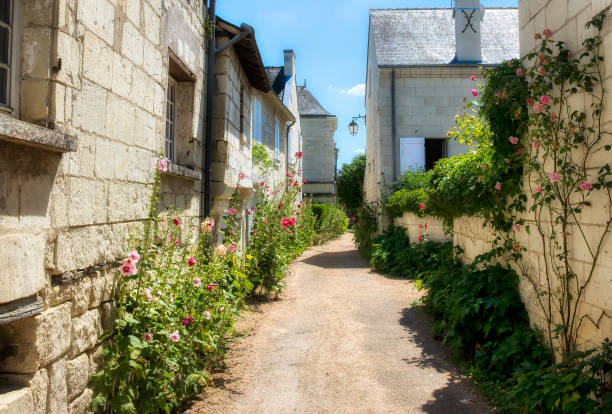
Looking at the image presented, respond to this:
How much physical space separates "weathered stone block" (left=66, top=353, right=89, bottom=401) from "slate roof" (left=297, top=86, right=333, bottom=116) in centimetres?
2251

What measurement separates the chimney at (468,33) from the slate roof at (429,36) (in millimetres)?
252

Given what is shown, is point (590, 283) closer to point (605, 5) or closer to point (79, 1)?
point (605, 5)

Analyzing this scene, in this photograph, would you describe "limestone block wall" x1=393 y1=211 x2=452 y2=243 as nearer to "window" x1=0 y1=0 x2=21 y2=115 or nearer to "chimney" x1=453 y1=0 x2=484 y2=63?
"chimney" x1=453 y1=0 x2=484 y2=63

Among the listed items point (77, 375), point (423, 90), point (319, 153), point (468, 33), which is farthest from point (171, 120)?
point (319, 153)

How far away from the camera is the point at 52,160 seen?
7.27 feet

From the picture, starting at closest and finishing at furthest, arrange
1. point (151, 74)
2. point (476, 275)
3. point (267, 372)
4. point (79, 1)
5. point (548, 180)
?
point (79, 1), point (548, 180), point (151, 74), point (267, 372), point (476, 275)

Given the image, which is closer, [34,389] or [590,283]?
[34,389]

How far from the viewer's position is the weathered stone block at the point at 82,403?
7.81 feet

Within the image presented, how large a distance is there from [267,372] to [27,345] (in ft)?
7.40

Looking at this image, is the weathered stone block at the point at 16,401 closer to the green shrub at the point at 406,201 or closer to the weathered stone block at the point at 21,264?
the weathered stone block at the point at 21,264

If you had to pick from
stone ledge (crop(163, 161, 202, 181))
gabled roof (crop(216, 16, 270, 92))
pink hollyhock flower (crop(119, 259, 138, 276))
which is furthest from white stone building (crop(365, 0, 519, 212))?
pink hollyhock flower (crop(119, 259, 138, 276))

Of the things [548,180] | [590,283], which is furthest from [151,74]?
[590,283]

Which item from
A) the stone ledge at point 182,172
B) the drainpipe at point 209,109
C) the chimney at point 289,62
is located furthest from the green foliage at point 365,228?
the stone ledge at point 182,172

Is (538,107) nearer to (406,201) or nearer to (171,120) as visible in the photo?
(171,120)
